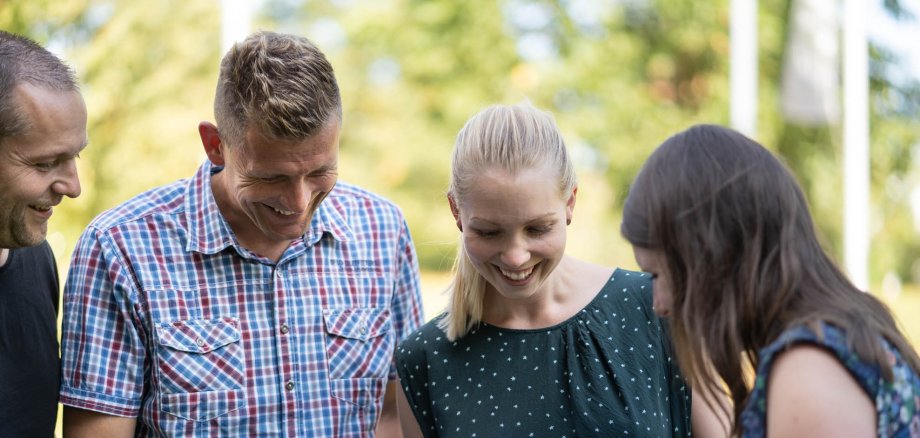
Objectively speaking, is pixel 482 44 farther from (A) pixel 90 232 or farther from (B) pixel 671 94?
A: (A) pixel 90 232

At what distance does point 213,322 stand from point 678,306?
1.20 meters

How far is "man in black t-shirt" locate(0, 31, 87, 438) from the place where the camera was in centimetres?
231

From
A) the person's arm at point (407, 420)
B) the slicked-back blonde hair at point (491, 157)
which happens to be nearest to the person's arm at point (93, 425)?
the person's arm at point (407, 420)

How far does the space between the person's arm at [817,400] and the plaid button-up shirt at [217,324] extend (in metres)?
1.27

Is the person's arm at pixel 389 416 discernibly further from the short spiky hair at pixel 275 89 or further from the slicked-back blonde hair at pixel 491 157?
the short spiky hair at pixel 275 89

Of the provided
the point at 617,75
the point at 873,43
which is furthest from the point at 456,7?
the point at 873,43

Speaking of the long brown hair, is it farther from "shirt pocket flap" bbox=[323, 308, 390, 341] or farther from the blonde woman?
"shirt pocket flap" bbox=[323, 308, 390, 341]

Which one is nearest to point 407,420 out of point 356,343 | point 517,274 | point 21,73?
point 356,343

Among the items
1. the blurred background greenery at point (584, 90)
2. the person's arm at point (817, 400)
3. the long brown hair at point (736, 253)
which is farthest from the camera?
the blurred background greenery at point (584, 90)

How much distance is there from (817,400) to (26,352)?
175 cm

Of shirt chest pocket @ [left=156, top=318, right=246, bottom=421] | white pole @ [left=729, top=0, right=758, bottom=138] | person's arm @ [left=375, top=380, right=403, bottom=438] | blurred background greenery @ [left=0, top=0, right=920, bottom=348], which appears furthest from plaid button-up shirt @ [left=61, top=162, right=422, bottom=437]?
blurred background greenery @ [left=0, top=0, right=920, bottom=348]

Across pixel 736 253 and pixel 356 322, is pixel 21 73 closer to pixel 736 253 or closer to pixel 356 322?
pixel 356 322

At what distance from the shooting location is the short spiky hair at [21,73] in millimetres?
2295

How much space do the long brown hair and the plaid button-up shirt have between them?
1042 mm
